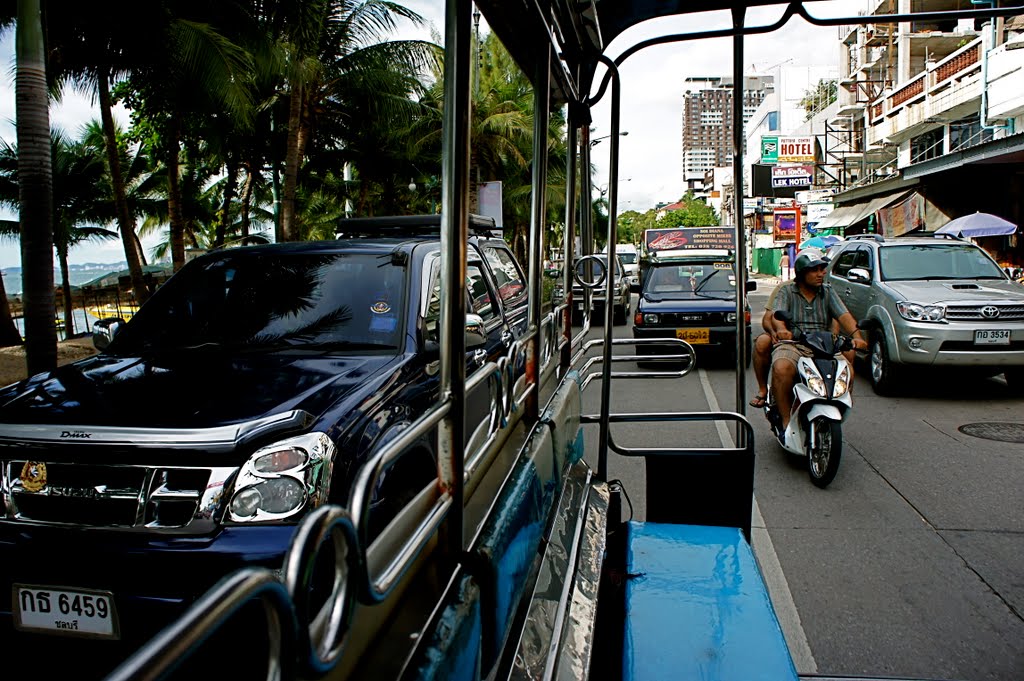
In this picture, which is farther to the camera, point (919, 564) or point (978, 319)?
point (978, 319)

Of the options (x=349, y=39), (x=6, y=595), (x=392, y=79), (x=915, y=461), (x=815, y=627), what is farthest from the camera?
(x=392, y=79)

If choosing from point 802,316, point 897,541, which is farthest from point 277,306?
point 802,316

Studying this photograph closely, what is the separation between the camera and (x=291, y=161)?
1603 cm

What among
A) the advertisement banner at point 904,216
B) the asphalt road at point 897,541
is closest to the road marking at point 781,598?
the asphalt road at point 897,541

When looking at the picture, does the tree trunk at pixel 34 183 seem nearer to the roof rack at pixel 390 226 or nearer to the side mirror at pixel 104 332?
the roof rack at pixel 390 226

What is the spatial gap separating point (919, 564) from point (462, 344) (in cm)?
358

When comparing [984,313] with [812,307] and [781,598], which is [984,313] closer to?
[812,307]

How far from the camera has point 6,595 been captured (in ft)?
8.38

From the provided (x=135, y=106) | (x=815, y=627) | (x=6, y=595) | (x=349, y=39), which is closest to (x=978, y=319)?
(x=815, y=627)

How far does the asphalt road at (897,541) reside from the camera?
10.5 feet

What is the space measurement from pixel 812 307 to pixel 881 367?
3.26 meters

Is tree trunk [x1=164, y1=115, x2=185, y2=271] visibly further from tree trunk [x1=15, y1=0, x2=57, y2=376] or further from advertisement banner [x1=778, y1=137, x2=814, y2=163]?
advertisement banner [x1=778, y1=137, x2=814, y2=163]

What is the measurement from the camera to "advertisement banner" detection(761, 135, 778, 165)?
4225 centimetres

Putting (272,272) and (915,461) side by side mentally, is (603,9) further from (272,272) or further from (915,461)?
(915,461)
